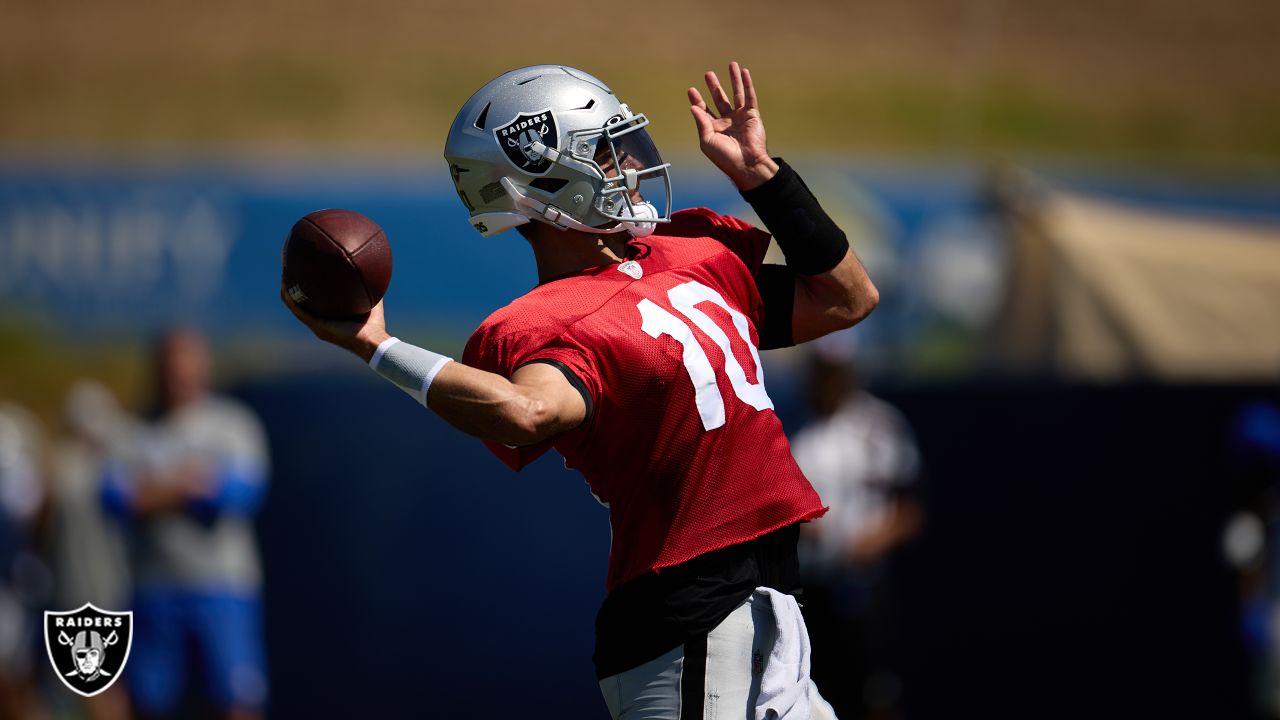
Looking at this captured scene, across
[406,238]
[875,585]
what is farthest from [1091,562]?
[406,238]

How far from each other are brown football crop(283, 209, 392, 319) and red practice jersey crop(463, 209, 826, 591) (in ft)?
0.82

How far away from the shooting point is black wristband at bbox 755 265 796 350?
3.35 metres

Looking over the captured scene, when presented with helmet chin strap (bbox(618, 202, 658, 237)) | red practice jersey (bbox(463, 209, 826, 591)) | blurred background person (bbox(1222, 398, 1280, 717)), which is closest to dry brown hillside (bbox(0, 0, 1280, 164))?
blurred background person (bbox(1222, 398, 1280, 717))

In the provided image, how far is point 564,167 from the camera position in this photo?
3088mm

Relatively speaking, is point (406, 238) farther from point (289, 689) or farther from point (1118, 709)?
point (1118, 709)

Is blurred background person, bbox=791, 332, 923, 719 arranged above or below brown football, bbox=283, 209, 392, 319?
below

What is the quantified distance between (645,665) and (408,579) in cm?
454

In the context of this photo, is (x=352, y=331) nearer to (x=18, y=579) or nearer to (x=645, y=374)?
(x=645, y=374)

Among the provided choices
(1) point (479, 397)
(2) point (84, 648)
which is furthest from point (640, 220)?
(2) point (84, 648)

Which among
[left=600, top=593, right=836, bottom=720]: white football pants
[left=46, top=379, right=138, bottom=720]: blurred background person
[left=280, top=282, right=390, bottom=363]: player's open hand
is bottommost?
[left=46, top=379, right=138, bottom=720]: blurred background person

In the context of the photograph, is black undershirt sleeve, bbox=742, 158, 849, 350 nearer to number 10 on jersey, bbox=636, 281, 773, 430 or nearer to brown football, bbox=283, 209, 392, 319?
number 10 on jersey, bbox=636, 281, 773, 430

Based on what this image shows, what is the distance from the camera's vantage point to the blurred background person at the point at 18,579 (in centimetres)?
788

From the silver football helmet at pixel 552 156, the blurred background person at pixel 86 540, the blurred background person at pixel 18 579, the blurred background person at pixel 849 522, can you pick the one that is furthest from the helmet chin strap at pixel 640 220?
the blurred background person at pixel 18 579

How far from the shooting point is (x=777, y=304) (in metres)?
3.35
